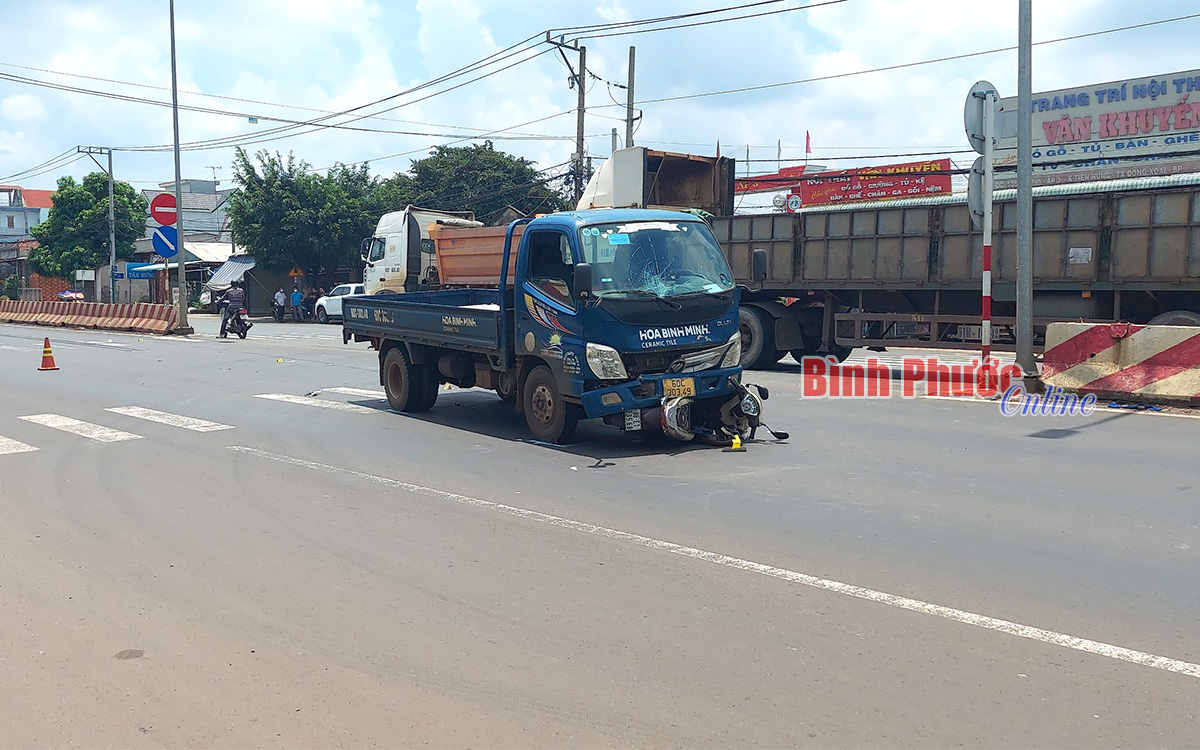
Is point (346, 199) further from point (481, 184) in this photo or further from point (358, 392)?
point (358, 392)

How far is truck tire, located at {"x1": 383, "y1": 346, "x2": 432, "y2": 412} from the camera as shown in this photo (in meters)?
12.5

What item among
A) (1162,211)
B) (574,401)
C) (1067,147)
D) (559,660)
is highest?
(1067,147)

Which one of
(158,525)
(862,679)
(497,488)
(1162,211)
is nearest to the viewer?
(862,679)

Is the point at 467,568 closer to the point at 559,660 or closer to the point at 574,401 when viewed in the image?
the point at 559,660

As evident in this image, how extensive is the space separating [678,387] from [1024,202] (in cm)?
631

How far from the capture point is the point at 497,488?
812 cm

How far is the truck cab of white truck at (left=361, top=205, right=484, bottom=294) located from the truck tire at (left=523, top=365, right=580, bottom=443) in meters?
16.4

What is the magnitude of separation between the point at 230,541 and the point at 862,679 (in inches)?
166

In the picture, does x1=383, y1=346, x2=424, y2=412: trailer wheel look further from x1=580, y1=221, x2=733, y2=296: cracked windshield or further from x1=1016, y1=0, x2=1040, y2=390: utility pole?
x1=1016, y1=0, x2=1040, y2=390: utility pole

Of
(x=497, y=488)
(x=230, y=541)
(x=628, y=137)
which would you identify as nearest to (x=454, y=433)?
(x=497, y=488)

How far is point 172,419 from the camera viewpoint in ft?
40.0

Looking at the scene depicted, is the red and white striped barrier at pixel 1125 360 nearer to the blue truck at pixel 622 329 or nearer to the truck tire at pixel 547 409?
the blue truck at pixel 622 329

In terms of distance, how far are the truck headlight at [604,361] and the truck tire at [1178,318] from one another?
8215 mm

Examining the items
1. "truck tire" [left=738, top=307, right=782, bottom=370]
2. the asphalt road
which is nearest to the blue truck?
the asphalt road
